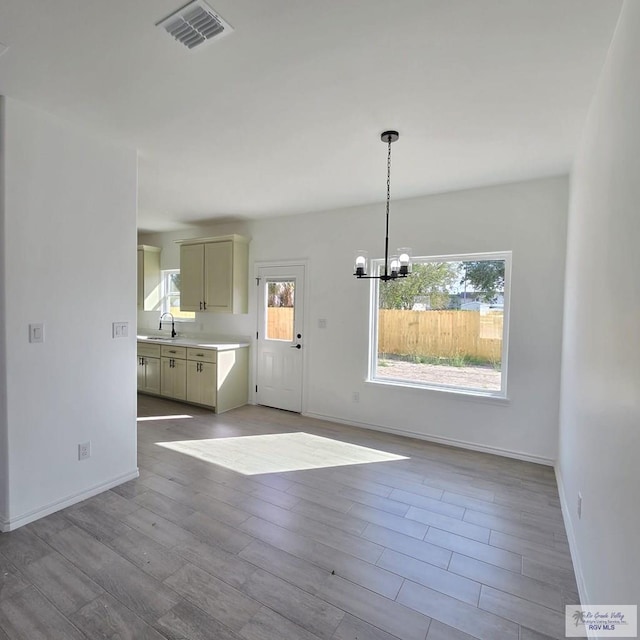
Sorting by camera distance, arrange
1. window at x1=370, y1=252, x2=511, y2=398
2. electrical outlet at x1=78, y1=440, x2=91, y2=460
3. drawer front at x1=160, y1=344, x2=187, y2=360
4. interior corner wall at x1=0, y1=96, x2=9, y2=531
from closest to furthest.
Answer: interior corner wall at x1=0, y1=96, x2=9, y2=531, electrical outlet at x1=78, y1=440, x2=91, y2=460, window at x1=370, y1=252, x2=511, y2=398, drawer front at x1=160, y1=344, x2=187, y2=360

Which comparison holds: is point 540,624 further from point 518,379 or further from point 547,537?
point 518,379

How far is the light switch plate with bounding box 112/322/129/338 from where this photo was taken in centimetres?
280

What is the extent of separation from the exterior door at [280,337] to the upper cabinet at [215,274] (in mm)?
309

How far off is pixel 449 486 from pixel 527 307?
72.2 inches

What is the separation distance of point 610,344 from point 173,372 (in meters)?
5.01

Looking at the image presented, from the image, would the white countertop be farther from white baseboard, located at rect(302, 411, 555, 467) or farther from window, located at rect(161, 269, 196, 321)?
Answer: white baseboard, located at rect(302, 411, 555, 467)

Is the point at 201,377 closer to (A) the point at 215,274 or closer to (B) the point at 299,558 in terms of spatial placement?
(A) the point at 215,274

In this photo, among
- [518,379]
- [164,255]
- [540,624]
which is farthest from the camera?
[164,255]

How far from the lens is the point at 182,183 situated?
369 cm

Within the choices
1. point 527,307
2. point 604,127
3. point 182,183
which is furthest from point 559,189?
point 182,183

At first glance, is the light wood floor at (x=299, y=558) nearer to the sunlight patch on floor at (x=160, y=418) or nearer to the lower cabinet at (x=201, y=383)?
the sunlight patch on floor at (x=160, y=418)

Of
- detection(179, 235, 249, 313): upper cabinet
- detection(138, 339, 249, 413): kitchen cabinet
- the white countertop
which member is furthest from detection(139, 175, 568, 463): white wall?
detection(138, 339, 249, 413): kitchen cabinet

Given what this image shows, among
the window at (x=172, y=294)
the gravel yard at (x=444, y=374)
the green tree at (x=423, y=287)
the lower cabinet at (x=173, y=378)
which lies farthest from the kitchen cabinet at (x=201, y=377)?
the green tree at (x=423, y=287)

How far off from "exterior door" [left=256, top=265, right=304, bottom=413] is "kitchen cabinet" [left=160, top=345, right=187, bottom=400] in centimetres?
105
